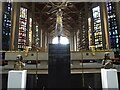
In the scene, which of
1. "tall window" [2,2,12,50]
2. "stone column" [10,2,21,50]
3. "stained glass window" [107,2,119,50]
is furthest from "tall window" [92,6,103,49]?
"tall window" [2,2,12,50]

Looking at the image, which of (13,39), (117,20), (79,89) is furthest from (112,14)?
(79,89)

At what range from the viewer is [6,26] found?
1219cm

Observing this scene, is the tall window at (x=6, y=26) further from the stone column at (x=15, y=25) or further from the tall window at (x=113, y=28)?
the tall window at (x=113, y=28)

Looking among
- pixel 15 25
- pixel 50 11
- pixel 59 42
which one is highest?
pixel 50 11

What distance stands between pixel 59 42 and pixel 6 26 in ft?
22.8

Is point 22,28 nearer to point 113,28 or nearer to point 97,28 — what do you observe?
point 97,28

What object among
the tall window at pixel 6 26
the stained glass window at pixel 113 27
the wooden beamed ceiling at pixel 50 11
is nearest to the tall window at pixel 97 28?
the stained glass window at pixel 113 27

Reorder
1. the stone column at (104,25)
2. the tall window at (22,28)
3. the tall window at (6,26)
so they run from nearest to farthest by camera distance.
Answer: the tall window at (6,26) < the stone column at (104,25) < the tall window at (22,28)

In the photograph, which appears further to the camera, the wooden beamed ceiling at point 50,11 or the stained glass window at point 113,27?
the wooden beamed ceiling at point 50,11

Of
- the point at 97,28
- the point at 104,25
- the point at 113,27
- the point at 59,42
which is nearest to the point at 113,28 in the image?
the point at 113,27

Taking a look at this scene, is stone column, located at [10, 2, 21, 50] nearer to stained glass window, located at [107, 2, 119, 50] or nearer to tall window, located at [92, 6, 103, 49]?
tall window, located at [92, 6, 103, 49]

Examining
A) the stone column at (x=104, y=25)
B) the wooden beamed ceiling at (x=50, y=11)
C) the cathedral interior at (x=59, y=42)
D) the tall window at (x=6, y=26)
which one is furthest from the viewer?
the wooden beamed ceiling at (x=50, y=11)

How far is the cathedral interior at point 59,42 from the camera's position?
5594 millimetres

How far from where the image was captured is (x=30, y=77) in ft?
18.4
